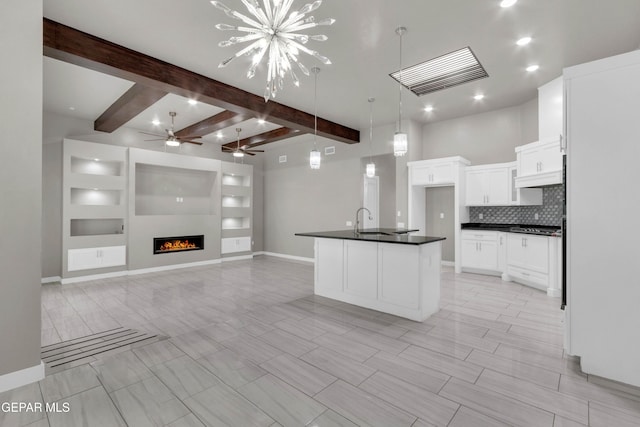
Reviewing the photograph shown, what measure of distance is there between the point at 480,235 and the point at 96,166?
8616mm

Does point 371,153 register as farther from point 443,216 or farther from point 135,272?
point 135,272

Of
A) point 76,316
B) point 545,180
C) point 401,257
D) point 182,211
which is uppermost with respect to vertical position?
point 545,180

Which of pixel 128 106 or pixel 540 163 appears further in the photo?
pixel 128 106

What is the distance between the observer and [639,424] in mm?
1840

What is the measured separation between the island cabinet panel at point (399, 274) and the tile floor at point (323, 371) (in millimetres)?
272

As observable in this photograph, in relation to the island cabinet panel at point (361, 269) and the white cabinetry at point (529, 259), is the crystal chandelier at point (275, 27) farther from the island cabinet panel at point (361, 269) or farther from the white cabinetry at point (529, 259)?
the white cabinetry at point (529, 259)

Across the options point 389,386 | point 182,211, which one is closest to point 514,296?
point 389,386

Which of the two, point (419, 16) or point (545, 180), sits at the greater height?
point (419, 16)

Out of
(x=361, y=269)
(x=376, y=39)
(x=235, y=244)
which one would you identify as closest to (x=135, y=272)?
(x=235, y=244)

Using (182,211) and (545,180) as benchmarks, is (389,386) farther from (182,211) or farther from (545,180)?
(182,211)

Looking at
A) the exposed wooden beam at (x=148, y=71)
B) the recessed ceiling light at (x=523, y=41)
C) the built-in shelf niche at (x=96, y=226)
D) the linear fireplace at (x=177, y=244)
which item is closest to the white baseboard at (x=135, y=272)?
the linear fireplace at (x=177, y=244)

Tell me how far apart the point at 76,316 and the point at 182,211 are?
455 cm

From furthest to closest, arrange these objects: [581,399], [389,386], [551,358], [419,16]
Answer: [419,16]
[551,358]
[389,386]
[581,399]

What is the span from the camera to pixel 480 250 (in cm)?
599
